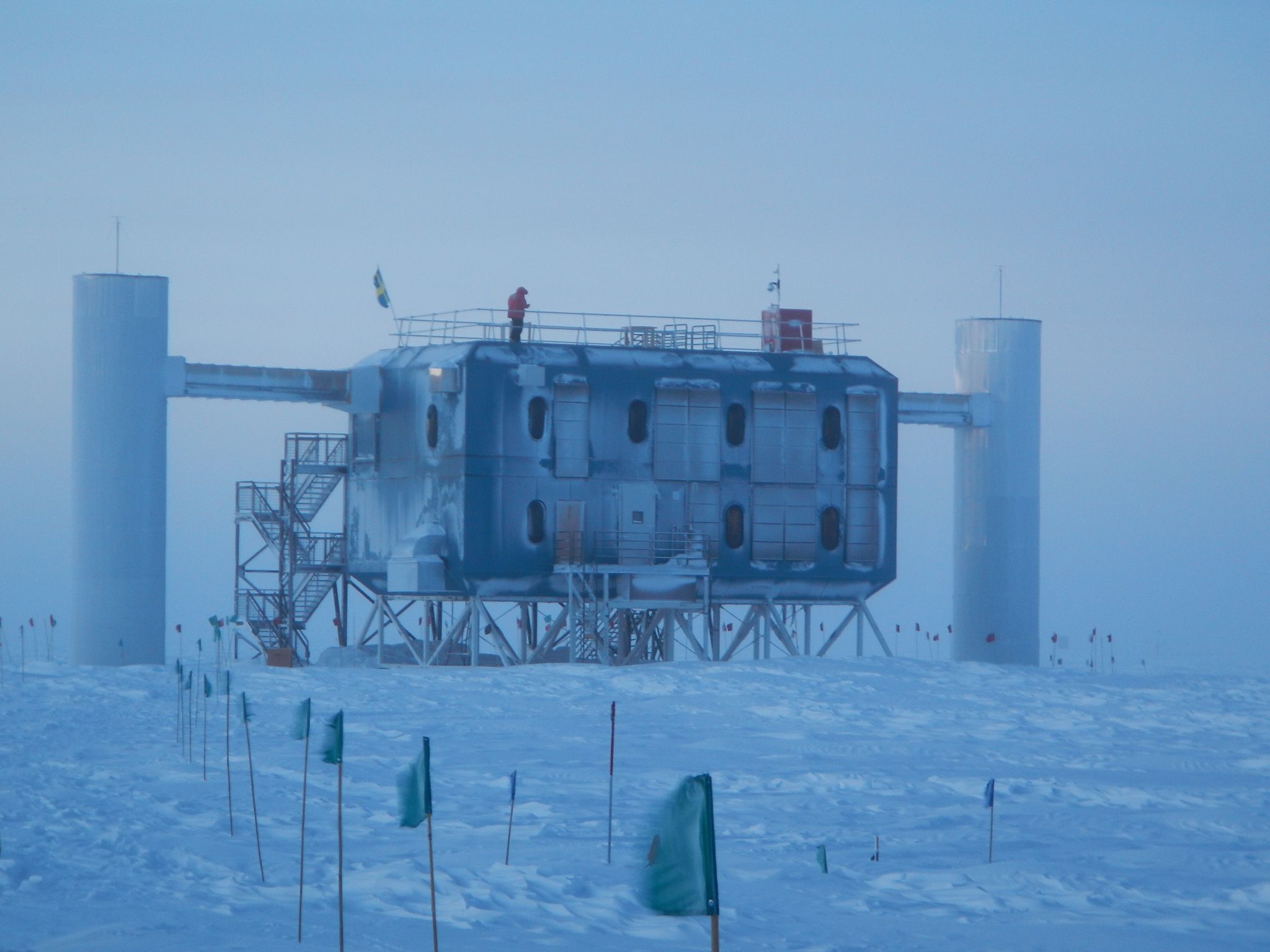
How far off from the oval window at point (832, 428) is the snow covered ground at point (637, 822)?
10419mm

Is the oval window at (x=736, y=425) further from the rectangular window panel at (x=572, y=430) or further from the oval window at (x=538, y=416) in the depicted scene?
the oval window at (x=538, y=416)

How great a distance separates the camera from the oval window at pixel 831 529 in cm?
3806

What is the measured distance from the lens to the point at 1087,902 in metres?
13.4

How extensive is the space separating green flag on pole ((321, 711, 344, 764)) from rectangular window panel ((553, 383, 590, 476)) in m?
23.4

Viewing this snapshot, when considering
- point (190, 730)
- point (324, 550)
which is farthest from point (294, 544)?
point (190, 730)

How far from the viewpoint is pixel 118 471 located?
3481 centimetres

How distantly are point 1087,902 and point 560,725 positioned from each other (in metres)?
11.5

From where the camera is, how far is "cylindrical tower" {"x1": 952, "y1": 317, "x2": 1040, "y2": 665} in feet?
135

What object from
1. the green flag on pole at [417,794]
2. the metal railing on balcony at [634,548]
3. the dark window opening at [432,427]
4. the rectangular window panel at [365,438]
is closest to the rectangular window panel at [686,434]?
the metal railing on balcony at [634,548]

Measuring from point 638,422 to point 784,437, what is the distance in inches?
128

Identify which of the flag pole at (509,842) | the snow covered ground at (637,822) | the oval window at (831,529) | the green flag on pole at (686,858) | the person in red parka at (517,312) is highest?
the person in red parka at (517,312)

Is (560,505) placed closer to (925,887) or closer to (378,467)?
(378,467)

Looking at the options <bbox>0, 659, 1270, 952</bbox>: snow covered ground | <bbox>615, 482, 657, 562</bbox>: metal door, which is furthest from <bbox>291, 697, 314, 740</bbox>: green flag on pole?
<bbox>615, 482, 657, 562</bbox>: metal door

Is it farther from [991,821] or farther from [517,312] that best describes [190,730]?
[517,312]
